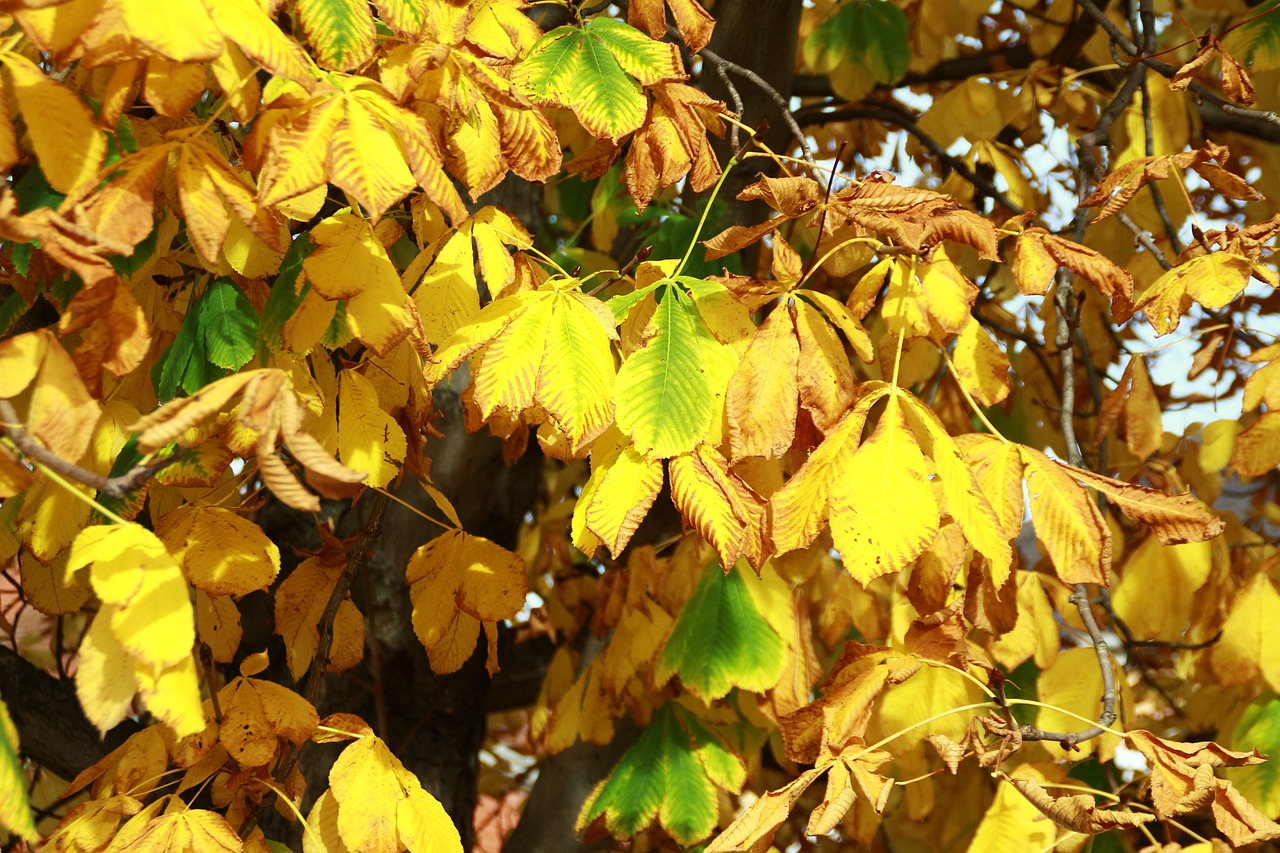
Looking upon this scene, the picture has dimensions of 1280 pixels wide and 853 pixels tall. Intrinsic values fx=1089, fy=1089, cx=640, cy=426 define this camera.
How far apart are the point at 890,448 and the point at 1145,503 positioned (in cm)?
27

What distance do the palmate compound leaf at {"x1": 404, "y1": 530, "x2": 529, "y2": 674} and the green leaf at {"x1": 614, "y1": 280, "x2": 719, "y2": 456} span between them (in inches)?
14.1

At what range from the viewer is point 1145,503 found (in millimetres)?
921

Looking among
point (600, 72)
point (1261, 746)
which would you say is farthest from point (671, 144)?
point (1261, 746)

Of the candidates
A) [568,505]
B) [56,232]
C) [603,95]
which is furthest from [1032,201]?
[56,232]

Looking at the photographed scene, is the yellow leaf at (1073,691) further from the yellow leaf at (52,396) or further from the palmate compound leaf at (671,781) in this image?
the yellow leaf at (52,396)

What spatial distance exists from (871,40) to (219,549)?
52.0 inches

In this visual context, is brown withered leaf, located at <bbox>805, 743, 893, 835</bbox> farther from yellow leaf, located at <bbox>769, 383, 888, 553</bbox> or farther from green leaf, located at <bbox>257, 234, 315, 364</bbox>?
green leaf, located at <bbox>257, 234, 315, 364</bbox>

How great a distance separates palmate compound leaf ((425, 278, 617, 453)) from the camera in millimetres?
838

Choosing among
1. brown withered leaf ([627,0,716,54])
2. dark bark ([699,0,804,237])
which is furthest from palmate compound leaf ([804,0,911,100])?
brown withered leaf ([627,0,716,54])

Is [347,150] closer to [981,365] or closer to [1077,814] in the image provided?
[981,365]

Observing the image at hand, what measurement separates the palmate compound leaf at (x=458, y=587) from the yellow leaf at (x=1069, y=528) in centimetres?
52

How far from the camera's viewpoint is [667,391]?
850mm

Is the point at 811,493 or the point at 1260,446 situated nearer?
the point at 811,493

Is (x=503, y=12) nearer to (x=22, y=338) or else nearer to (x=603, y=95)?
(x=603, y=95)
